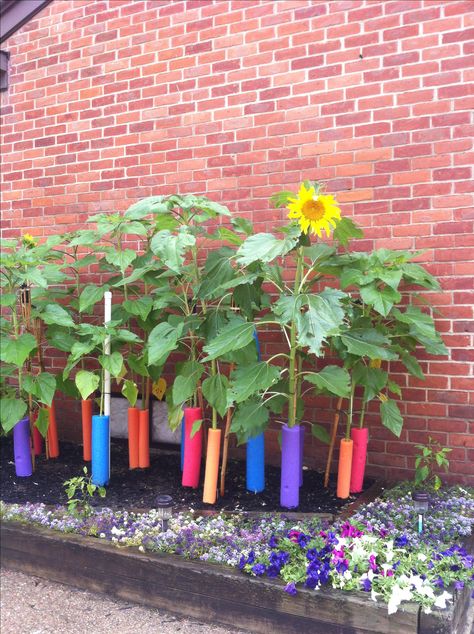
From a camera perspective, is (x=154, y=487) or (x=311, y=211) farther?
(x=154, y=487)

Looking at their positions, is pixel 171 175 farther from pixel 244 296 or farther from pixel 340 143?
pixel 244 296

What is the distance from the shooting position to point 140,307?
10.6ft

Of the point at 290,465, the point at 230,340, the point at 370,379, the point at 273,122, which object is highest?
the point at 273,122

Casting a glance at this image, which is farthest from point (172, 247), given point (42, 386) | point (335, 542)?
point (335, 542)

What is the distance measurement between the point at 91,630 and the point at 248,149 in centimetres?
277

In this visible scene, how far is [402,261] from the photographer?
114 inches

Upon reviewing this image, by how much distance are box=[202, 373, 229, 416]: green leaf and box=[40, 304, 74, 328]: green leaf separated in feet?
2.91

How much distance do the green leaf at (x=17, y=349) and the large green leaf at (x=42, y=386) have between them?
20 cm

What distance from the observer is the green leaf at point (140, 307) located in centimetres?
322

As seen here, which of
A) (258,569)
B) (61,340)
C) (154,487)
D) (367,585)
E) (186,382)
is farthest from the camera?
(61,340)

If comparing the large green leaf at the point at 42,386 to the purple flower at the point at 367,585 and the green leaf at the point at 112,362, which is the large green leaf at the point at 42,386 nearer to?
the green leaf at the point at 112,362

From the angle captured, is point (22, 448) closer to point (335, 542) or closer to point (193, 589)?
point (193, 589)

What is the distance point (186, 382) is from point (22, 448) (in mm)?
1252

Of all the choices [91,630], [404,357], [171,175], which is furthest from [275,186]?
[91,630]
